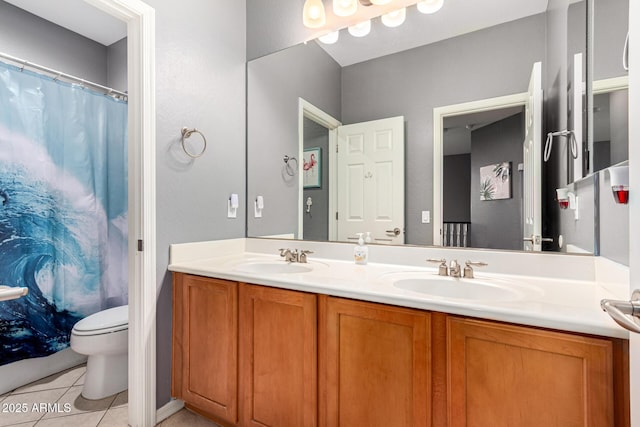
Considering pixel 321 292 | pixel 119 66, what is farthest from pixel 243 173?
pixel 119 66

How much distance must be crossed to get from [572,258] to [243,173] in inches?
71.5

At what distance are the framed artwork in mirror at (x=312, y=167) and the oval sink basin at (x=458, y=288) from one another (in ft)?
2.85

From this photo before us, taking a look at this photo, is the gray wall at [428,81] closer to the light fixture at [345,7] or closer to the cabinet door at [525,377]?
the light fixture at [345,7]

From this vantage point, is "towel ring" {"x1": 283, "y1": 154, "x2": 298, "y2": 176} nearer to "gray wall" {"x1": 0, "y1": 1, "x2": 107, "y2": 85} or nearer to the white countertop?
the white countertop

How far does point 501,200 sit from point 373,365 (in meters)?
0.89

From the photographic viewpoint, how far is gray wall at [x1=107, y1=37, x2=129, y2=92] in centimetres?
258

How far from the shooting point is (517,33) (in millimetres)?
1345

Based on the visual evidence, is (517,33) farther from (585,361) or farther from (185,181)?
(185,181)

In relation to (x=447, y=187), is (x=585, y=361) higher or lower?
lower

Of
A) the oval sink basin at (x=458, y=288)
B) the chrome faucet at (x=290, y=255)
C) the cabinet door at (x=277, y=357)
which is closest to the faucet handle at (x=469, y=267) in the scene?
the oval sink basin at (x=458, y=288)

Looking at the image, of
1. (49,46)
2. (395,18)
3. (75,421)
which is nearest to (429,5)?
(395,18)

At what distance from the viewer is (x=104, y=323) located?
184 cm

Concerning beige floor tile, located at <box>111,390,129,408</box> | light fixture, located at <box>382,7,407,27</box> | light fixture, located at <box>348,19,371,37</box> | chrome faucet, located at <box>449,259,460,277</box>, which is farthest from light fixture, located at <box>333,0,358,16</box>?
beige floor tile, located at <box>111,390,129,408</box>

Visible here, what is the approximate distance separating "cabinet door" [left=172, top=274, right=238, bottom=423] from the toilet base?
0.51 m
